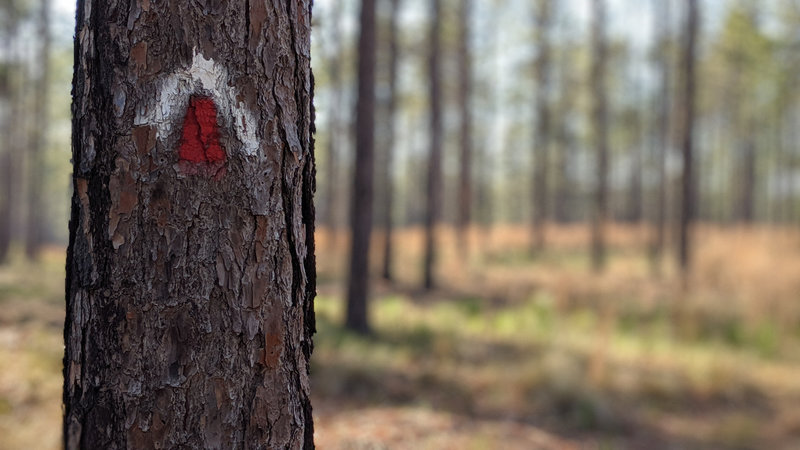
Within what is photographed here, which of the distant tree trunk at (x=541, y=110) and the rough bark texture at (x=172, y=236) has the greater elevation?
the distant tree trunk at (x=541, y=110)

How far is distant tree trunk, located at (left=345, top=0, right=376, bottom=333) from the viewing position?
8.36 meters

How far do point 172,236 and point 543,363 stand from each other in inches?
244

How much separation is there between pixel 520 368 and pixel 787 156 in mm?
34519

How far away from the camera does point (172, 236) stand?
123cm

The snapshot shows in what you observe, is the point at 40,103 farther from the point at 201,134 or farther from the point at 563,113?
the point at 563,113

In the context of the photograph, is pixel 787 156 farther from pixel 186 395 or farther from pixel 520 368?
pixel 186 395

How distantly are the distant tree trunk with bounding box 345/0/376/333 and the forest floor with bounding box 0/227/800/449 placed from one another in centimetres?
56

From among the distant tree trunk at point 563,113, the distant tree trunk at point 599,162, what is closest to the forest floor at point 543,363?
the distant tree trunk at point 599,162

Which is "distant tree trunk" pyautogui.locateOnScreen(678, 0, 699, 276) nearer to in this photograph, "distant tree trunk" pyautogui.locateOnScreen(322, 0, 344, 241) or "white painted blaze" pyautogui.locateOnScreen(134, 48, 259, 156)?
"distant tree trunk" pyautogui.locateOnScreen(322, 0, 344, 241)

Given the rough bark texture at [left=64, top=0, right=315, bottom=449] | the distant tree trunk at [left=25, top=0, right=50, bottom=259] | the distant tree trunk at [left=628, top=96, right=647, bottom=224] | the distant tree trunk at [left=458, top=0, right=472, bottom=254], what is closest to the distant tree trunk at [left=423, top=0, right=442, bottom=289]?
the distant tree trunk at [left=458, top=0, right=472, bottom=254]

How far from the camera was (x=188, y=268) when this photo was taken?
4.07 feet

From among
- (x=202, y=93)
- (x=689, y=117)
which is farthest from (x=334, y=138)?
(x=202, y=93)

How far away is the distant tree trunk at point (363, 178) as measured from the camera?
8.36 m

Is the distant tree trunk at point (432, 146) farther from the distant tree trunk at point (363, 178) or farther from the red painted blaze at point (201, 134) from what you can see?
the red painted blaze at point (201, 134)
